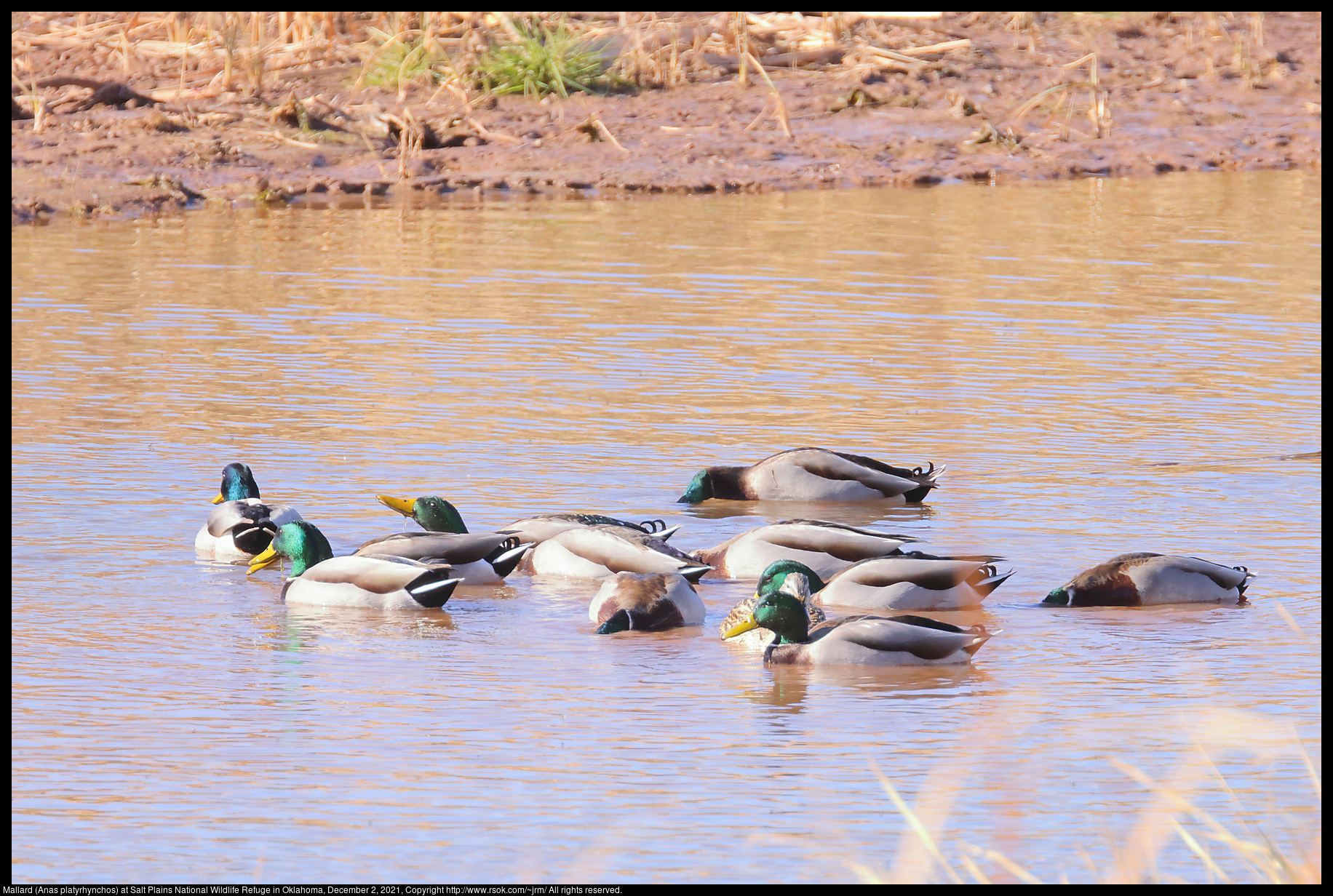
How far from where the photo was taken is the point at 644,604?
22.6ft

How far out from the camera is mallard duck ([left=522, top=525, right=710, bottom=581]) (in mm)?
7434

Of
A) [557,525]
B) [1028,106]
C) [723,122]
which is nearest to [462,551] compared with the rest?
[557,525]

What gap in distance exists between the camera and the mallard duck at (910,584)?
725cm

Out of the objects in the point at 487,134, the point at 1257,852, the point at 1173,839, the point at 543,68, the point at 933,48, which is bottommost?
the point at 1173,839

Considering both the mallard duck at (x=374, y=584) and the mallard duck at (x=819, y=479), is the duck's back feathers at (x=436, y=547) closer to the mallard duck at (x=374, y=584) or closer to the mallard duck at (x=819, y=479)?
the mallard duck at (x=374, y=584)

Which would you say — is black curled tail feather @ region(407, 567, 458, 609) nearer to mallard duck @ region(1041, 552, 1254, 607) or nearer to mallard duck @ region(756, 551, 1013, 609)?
mallard duck @ region(756, 551, 1013, 609)

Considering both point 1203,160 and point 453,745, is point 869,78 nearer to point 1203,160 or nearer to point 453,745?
point 1203,160

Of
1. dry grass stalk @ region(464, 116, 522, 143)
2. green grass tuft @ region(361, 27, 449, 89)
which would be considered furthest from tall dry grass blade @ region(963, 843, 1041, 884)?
green grass tuft @ region(361, 27, 449, 89)

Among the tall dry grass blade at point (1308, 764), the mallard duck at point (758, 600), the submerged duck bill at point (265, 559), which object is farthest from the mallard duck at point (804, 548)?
the tall dry grass blade at point (1308, 764)

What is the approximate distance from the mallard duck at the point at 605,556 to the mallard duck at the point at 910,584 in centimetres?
37

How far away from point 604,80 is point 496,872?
16342mm

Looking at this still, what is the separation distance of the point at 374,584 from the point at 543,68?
13.6 meters

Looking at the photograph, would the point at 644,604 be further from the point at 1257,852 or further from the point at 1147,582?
the point at 1257,852

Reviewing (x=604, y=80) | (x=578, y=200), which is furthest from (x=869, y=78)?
(x=578, y=200)
